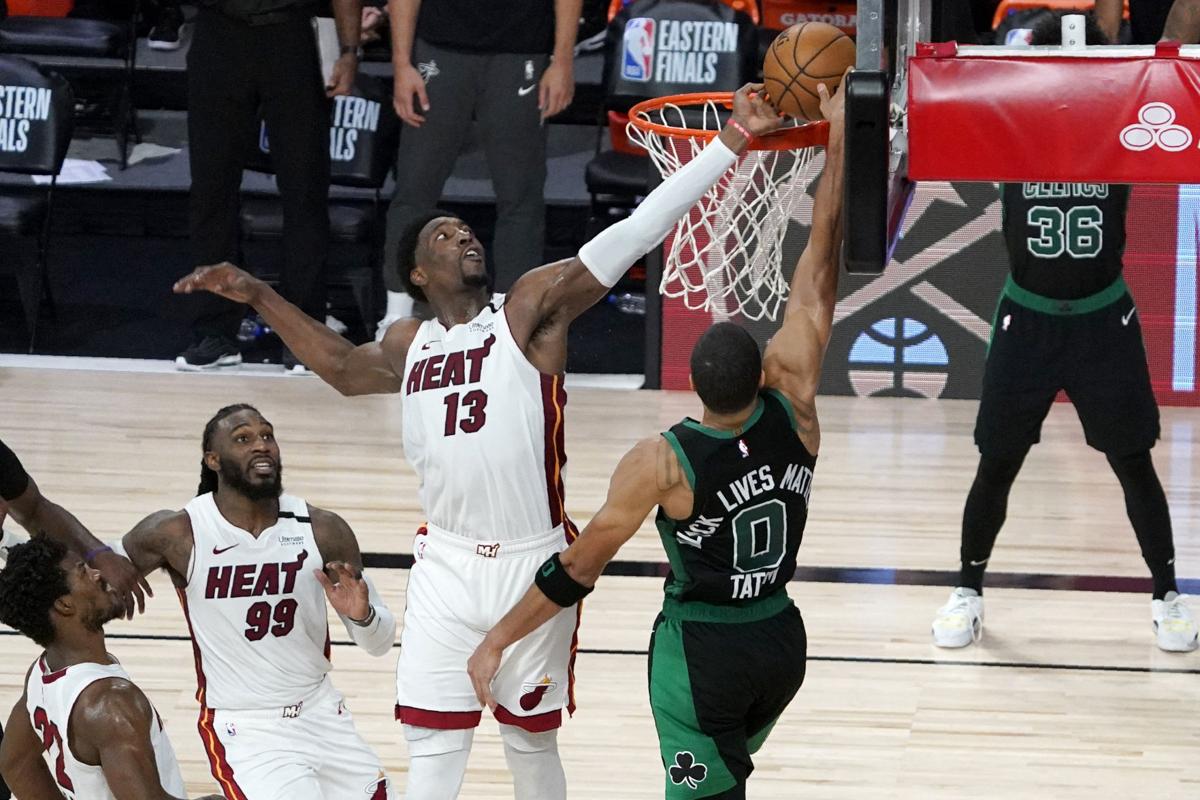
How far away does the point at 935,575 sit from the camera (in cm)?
729

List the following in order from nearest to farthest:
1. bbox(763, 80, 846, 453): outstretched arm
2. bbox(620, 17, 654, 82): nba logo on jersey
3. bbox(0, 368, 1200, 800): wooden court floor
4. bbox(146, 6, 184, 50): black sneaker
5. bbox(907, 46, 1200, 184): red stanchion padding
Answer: bbox(907, 46, 1200, 184): red stanchion padding
bbox(763, 80, 846, 453): outstretched arm
bbox(0, 368, 1200, 800): wooden court floor
bbox(620, 17, 654, 82): nba logo on jersey
bbox(146, 6, 184, 50): black sneaker

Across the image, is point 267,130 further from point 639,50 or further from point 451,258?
point 451,258

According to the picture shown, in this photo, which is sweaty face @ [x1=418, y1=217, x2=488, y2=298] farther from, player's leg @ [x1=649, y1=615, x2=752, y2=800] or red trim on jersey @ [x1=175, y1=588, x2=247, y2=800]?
player's leg @ [x1=649, y1=615, x2=752, y2=800]

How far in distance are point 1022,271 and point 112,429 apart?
15.8ft

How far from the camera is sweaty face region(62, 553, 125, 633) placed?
4406 mm

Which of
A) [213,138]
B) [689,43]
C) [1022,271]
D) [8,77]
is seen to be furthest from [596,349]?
[1022,271]

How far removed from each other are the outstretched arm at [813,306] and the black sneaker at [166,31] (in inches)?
343

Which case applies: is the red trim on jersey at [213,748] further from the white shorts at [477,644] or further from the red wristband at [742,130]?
the red wristband at [742,130]

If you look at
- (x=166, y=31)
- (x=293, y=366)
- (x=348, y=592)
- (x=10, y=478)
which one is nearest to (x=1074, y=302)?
(x=348, y=592)

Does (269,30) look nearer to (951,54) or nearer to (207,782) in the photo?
(207,782)

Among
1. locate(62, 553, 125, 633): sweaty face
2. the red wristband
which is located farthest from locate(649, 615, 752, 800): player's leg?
locate(62, 553, 125, 633): sweaty face

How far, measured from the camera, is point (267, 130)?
9812mm

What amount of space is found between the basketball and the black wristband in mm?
1259

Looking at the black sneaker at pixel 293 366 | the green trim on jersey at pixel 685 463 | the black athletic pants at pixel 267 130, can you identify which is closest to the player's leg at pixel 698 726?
the green trim on jersey at pixel 685 463
